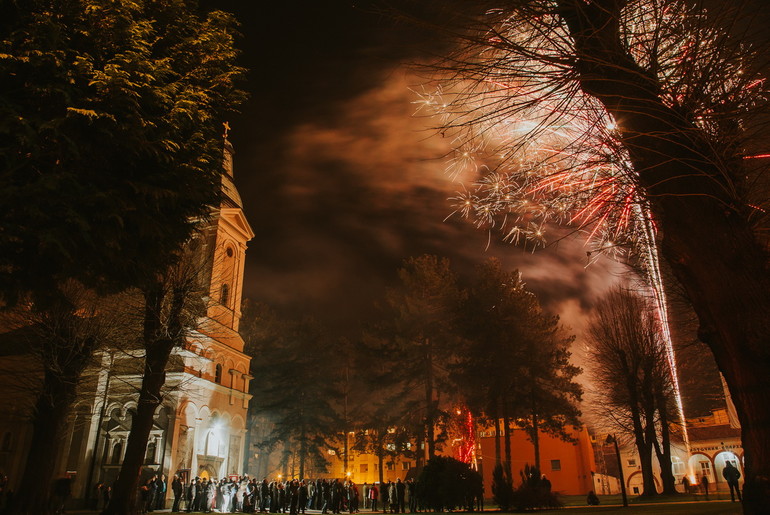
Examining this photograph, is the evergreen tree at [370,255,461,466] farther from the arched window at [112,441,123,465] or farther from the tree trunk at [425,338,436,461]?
the arched window at [112,441,123,465]

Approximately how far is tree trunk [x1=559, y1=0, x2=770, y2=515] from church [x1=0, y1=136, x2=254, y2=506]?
22.3 meters

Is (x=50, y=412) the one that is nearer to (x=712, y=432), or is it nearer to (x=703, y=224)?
(x=703, y=224)

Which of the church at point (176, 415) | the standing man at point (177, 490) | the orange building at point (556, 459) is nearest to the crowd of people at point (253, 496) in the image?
the standing man at point (177, 490)

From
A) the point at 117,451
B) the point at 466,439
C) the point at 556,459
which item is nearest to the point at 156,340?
the point at 117,451

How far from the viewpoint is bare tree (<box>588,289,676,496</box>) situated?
1027 inches

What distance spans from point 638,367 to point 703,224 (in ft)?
86.0

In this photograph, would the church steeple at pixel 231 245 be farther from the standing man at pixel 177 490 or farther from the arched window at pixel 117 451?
the standing man at pixel 177 490

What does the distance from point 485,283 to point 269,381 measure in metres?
23.9

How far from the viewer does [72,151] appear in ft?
24.7

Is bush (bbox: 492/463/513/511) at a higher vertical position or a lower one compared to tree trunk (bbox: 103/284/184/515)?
lower

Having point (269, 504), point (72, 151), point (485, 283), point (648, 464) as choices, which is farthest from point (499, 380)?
point (72, 151)

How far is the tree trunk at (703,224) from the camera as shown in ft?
13.8

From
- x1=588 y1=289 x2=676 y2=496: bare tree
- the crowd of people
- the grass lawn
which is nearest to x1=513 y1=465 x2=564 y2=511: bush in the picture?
the grass lawn

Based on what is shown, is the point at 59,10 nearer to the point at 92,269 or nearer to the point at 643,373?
the point at 92,269
